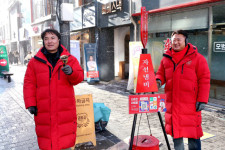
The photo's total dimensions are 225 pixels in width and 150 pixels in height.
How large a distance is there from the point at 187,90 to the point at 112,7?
932 centimetres

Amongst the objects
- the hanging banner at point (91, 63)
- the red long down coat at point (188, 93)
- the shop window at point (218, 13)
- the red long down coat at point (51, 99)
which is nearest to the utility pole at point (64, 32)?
the red long down coat at point (51, 99)

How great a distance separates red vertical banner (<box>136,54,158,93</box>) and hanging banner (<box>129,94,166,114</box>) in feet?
0.41

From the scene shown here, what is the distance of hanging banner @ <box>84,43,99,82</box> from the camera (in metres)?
12.1

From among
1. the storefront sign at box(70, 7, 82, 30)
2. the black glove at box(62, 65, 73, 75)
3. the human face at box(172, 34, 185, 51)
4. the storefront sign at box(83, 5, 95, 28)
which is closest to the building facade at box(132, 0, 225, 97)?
the storefront sign at box(83, 5, 95, 28)

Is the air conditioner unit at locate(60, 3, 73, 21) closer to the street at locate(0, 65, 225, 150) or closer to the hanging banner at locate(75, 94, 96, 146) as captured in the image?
the hanging banner at locate(75, 94, 96, 146)

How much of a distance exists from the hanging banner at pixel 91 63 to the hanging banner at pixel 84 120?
795 cm

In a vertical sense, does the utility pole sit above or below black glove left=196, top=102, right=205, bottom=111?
above

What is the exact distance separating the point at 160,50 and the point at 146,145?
7.18 meters

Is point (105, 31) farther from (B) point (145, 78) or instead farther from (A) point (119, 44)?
(B) point (145, 78)

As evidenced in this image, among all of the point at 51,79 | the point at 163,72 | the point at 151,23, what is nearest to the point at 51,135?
the point at 51,79

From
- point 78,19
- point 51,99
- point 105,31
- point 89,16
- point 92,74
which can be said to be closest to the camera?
point 51,99

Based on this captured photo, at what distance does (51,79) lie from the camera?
2760 millimetres

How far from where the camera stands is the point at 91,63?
39.9 ft

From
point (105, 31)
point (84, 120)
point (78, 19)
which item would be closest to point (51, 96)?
point (84, 120)
